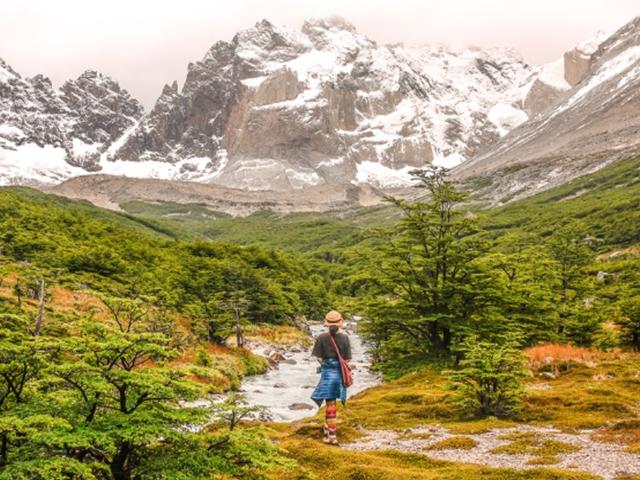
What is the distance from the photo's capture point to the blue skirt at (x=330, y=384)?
13.0m

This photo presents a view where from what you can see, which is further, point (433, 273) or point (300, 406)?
point (300, 406)

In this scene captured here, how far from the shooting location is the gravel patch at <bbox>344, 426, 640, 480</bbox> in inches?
415

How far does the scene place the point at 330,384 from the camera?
511 inches

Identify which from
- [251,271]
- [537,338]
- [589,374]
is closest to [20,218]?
[251,271]

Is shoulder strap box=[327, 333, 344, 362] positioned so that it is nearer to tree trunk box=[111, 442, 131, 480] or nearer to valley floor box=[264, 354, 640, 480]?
valley floor box=[264, 354, 640, 480]

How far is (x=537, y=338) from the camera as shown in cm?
2702

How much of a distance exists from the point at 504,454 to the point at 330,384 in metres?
3.92

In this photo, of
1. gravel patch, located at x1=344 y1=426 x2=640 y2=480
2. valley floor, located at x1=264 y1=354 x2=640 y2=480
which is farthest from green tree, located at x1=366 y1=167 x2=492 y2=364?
gravel patch, located at x1=344 y1=426 x2=640 y2=480

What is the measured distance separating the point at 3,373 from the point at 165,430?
2813 mm

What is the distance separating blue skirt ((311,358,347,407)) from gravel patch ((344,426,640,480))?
5.01 feet

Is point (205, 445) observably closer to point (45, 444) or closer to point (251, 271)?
point (45, 444)

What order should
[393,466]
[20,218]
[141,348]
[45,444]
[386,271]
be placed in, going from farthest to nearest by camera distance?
1. [20,218]
2. [386,271]
3. [393,466]
4. [141,348]
5. [45,444]

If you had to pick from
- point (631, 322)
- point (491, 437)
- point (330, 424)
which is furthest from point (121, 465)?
point (631, 322)

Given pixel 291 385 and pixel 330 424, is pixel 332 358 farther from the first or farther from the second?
pixel 291 385
